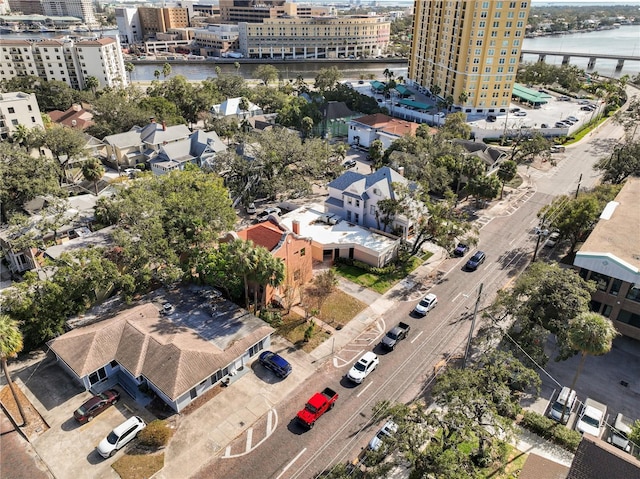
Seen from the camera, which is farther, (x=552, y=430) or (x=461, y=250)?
(x=461, y=250)

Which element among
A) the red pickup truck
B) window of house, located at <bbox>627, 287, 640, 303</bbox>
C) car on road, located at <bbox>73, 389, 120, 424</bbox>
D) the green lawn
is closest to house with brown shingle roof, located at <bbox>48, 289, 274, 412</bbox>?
car on road, located at <bbox>73, 389, 120, 424</bbox>

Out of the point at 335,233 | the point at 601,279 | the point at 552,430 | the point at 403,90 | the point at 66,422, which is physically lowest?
the point at 66,422

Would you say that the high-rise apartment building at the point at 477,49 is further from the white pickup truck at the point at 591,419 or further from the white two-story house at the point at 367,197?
the white pickup truck at the point at 591,419

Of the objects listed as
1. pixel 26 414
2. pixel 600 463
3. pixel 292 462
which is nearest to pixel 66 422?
pixel 26 414

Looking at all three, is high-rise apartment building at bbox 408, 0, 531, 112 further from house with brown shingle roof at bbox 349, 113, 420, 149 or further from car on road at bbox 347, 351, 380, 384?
car on road at bbox 347, 351, 380, 384

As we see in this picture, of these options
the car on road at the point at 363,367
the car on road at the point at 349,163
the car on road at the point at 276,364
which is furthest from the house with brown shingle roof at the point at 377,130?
the car on road at the point at 276,364

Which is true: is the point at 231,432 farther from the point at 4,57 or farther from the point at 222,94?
the point at 4,57

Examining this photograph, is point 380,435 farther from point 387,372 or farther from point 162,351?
point 162,351
